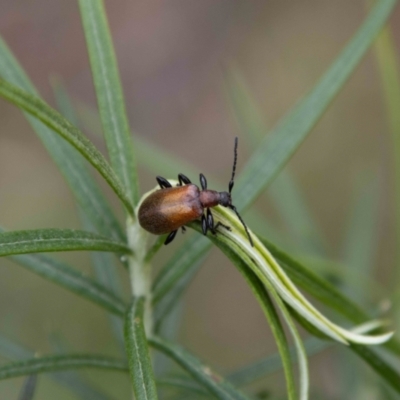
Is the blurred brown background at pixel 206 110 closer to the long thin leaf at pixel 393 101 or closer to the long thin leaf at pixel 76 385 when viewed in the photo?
the long thin leaf at pixel 76 385

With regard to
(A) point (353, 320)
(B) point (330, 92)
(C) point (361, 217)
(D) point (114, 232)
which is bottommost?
(A) point (353, 320)

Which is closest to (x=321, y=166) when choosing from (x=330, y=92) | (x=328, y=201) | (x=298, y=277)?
(x=328, y=201)

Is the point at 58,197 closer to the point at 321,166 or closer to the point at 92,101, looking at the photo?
the point at 92,101

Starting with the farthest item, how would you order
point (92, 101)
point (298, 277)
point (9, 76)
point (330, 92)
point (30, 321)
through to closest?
point (92, 101) → point (30, 321) → point (330, 92) → point (9, 76) → point (298, 277)

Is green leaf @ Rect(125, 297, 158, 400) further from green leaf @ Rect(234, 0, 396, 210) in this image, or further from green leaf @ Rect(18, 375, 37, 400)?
green leaf @ Rect(234, 0, 396, 210)

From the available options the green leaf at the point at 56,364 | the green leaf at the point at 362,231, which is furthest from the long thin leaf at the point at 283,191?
the green leaf at the point at 56,364

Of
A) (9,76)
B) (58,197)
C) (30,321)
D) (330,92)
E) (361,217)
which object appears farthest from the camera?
(58,197)

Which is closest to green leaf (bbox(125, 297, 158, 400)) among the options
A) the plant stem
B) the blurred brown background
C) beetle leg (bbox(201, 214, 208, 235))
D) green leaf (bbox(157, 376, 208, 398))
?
the plant stem
